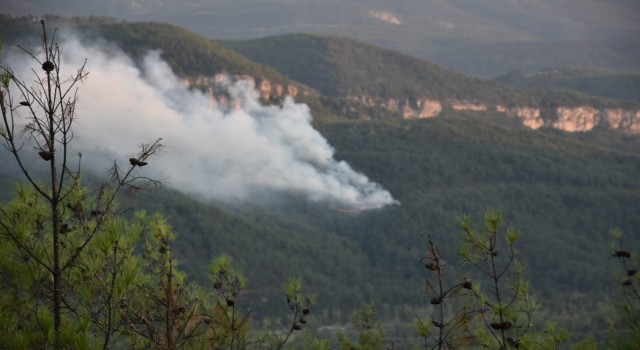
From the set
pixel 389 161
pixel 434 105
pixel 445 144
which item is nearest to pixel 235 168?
pixel 389 161

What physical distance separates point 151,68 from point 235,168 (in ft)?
→ 68.0

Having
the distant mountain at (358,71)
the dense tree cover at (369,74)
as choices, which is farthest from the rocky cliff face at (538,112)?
the distant mountain at (358,71)

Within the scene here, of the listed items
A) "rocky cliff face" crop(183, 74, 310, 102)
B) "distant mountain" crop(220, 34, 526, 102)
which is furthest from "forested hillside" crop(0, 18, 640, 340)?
"distant mountain" crop(220, 34, 526, 102)

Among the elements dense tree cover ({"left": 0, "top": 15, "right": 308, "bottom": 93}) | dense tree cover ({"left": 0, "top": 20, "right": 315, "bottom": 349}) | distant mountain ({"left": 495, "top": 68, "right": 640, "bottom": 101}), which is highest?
dense tree cover ({"left": 0, "top": 20, "right": 315, "bottom": 349})

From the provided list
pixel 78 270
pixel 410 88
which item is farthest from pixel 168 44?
pixel 78 270

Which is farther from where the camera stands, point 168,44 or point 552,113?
point 552,113

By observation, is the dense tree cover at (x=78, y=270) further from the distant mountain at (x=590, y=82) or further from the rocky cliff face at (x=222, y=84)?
the distant mountain at (x=590, y=82)

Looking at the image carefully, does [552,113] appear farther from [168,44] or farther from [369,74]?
[168,44]

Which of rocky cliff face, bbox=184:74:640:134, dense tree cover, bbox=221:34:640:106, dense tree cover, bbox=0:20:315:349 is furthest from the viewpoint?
dense tree cover, bbox=221:34:640:106

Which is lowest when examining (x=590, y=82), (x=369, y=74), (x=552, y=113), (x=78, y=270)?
(x=590, y=82)

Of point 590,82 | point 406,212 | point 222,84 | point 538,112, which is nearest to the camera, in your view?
point 406,212

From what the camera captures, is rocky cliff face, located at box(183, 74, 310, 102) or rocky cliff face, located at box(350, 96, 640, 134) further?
rocky cliff face, located at box(350, 96, 640, 134)

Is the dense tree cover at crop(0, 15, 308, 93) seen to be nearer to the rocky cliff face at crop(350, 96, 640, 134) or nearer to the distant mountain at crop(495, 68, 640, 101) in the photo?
the rocky cliff face at crop(350, 96, 640, 134)

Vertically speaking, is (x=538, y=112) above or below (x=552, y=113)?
below
